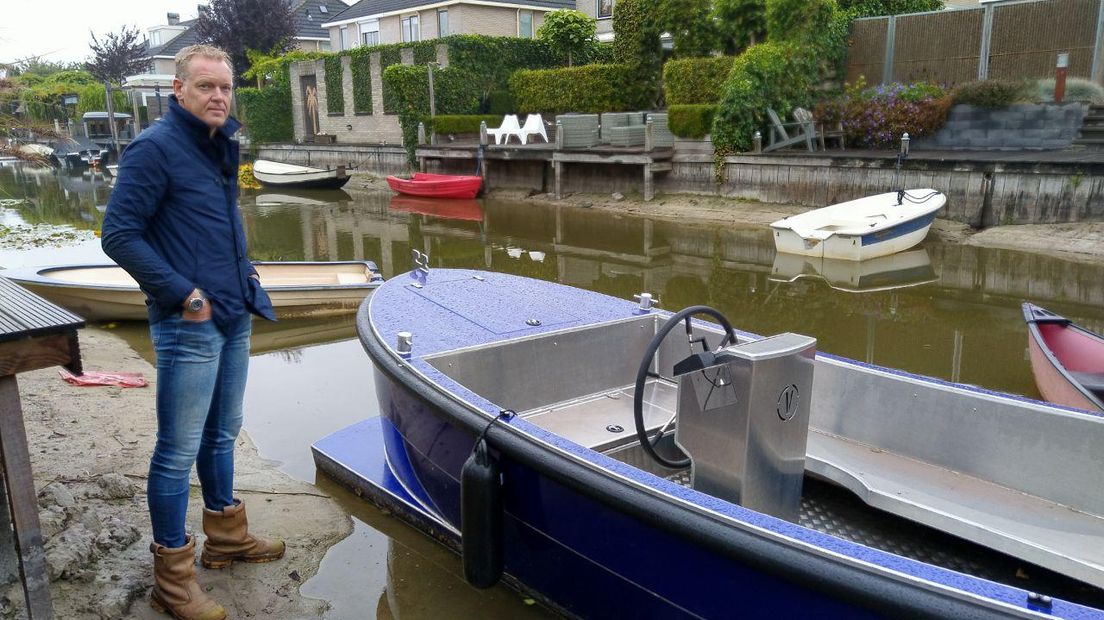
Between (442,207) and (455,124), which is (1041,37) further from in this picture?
(455,124)

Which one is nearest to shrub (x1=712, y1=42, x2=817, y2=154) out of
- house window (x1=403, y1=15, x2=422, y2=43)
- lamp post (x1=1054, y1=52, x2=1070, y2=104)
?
lamp post (x1=1054, y1=52, x2=1070, y2=104)

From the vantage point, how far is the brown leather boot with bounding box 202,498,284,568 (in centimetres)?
351

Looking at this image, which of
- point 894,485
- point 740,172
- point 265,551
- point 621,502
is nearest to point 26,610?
point 265,551

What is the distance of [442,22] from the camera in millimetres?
30656

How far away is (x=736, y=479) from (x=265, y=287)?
250 inches

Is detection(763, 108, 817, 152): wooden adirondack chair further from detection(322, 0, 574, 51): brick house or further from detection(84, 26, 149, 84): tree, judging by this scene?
detection(84, 26, 149, 84): tree

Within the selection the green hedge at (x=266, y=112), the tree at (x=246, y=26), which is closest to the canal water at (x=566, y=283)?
the green hedge at (x=266, y=112)

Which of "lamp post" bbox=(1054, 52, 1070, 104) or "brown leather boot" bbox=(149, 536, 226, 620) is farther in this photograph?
"lamp post" bbox=(1054, 52, 1070, 104)

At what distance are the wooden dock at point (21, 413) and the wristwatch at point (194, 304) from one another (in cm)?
34

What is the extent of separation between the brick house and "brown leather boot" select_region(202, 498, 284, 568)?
28627mm

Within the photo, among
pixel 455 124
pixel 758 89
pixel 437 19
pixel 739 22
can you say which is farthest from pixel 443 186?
pixel 437 19

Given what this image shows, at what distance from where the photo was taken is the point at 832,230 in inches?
462

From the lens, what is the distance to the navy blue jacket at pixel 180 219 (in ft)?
9.05

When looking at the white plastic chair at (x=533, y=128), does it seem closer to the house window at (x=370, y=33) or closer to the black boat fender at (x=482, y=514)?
the house window at (x=370, y=33)
